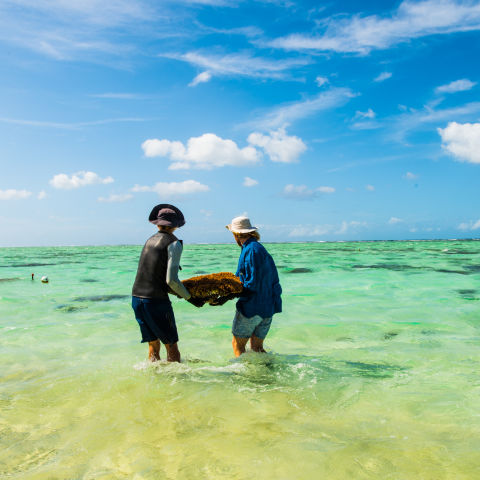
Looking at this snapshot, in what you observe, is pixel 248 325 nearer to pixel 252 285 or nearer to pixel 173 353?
pixel 252 285

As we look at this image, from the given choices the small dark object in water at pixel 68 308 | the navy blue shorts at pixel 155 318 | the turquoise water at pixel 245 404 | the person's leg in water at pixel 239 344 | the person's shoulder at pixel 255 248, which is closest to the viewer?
the turquoise water at pixel 245 404

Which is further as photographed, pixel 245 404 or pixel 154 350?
pixel 154 350

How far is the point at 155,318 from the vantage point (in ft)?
16.5

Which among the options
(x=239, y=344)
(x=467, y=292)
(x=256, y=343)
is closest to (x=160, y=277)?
(x=239, y=344)

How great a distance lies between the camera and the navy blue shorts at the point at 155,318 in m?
5.00

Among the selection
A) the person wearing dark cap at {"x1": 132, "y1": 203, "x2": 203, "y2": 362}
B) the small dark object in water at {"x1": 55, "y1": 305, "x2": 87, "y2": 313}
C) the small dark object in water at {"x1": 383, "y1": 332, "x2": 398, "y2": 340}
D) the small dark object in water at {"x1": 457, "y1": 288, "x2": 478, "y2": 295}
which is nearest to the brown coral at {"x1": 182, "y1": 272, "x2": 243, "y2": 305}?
the person wearing dark cap at {"x1": 132, "y1": 203, "x2": 203, "y2": 362}

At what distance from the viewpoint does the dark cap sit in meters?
5.08

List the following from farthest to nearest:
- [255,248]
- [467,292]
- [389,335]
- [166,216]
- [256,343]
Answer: [467,292] → [389,335] → [256,343] → [255,248] → [166,216]

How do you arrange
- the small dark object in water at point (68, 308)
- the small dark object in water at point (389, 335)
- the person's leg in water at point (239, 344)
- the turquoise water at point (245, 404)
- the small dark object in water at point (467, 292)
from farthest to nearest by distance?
the small dark object in water at point (467, 292) → the small dark object in water at point (68, 308) → the small dark object in water at point (389, 335) → the person's leg in water at point (239, 344) → the turquoise water at point (245, 404)

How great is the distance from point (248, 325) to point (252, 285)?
557 millimetres

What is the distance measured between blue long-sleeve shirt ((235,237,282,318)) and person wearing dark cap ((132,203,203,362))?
2.09 ft

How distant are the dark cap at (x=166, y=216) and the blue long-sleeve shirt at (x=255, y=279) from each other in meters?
0.92

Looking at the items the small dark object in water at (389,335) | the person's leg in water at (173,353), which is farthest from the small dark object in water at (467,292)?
the person's leg in water at (173,353)

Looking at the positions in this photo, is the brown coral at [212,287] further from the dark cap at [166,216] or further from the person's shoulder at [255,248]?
the dark cap at [166,216]
